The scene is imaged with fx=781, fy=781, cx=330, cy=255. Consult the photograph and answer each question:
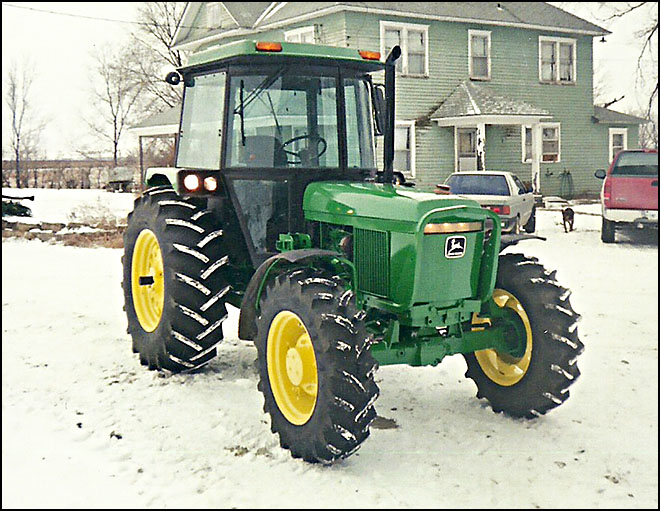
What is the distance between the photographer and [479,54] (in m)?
22.9

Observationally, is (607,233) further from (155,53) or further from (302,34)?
(155,53)

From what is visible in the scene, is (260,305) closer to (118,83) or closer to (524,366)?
(524,366)

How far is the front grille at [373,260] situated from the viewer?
471cm

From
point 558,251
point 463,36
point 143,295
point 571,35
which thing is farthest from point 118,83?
point 143,295

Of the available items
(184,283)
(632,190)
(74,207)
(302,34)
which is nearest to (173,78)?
(184,283)

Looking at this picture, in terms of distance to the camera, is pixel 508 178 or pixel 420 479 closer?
pixel 420 479

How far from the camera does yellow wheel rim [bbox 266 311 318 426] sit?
4.44 meters

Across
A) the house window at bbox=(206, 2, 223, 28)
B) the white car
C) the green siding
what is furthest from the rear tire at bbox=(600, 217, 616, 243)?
the house window at bbox=(206, 2, 223, 28)

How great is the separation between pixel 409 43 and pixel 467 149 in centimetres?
349

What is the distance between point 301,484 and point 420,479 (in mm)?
629

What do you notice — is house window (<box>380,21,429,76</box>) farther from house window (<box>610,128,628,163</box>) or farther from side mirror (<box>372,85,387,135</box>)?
side mirror (<box>372,85,387,135</box>)

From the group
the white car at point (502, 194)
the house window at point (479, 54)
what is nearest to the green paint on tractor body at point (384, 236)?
the white car at point (502, 194)

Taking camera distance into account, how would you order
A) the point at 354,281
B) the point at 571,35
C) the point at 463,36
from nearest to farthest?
the point at 354,281 < the point at 463,36 < the point at 571,35

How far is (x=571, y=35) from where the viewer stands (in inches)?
989
